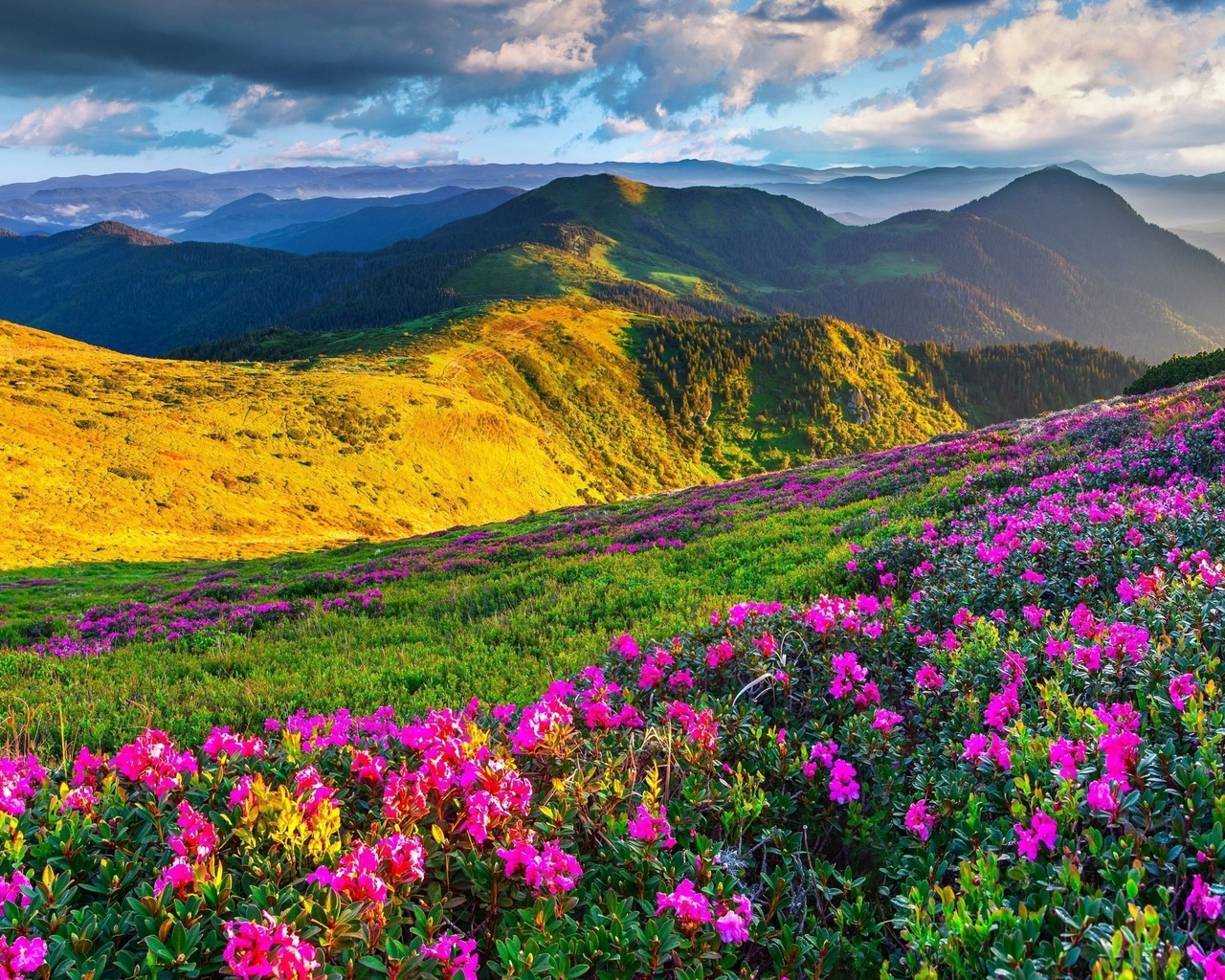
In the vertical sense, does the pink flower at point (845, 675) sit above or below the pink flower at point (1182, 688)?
below

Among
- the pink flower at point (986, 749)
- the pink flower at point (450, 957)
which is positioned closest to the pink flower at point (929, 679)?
the pink flower at point (986, 749)

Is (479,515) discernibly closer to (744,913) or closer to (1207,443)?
(1207,443)

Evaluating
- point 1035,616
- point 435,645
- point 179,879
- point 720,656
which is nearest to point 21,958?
point 179,879

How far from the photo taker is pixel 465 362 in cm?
11412

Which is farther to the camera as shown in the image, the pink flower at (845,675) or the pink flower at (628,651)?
the pink flower at (628,651)

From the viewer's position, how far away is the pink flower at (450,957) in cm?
251

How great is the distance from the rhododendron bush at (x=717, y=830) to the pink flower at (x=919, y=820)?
30 millimetres

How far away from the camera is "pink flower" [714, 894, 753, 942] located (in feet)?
8.86

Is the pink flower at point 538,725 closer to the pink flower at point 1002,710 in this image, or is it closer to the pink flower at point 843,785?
the pink flower at point 843,785

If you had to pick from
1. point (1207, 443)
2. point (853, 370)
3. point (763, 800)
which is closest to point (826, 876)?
point (763, 800)

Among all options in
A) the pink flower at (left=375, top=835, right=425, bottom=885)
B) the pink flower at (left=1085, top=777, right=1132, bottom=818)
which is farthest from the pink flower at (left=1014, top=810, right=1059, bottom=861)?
the pink flower at (left=375, top=835, right=425, bottom=885)

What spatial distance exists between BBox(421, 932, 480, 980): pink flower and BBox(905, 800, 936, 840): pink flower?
2230 millimetres

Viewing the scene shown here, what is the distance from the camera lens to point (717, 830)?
3.70 m

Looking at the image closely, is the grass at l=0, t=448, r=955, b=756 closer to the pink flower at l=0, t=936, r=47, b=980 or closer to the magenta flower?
the magenta flower
